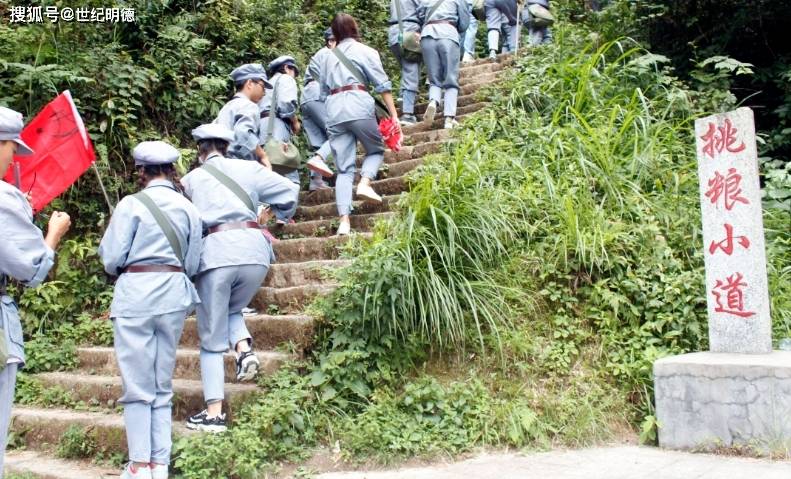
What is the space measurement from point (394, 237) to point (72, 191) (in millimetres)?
3665

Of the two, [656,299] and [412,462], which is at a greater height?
[656,299]

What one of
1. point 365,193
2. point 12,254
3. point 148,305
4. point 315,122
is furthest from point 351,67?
point 12,254

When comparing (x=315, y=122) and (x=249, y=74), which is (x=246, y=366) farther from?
(x=315, y=122)

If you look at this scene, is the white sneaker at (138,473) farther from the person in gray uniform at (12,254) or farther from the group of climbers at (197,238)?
the person in gray uniform at (12,254)

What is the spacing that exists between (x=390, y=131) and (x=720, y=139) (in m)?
2.98

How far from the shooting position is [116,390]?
5090 millimetres

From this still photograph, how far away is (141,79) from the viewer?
292 inches

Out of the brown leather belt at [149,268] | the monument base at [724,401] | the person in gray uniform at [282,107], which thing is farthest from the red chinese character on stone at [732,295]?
the person in gray uniform at [282,107]

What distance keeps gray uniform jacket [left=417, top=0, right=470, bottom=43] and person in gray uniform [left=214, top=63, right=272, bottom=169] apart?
244 centimetres

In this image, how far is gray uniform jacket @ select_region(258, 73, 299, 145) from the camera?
709 cm

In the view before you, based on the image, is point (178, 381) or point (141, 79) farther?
point (141, 79)

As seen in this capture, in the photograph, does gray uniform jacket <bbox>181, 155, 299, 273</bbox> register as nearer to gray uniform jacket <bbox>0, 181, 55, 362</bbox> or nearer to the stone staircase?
the stone staircase

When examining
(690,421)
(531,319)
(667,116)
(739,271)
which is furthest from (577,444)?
(667,116)

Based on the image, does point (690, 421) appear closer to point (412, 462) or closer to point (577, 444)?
point (577, 444)
